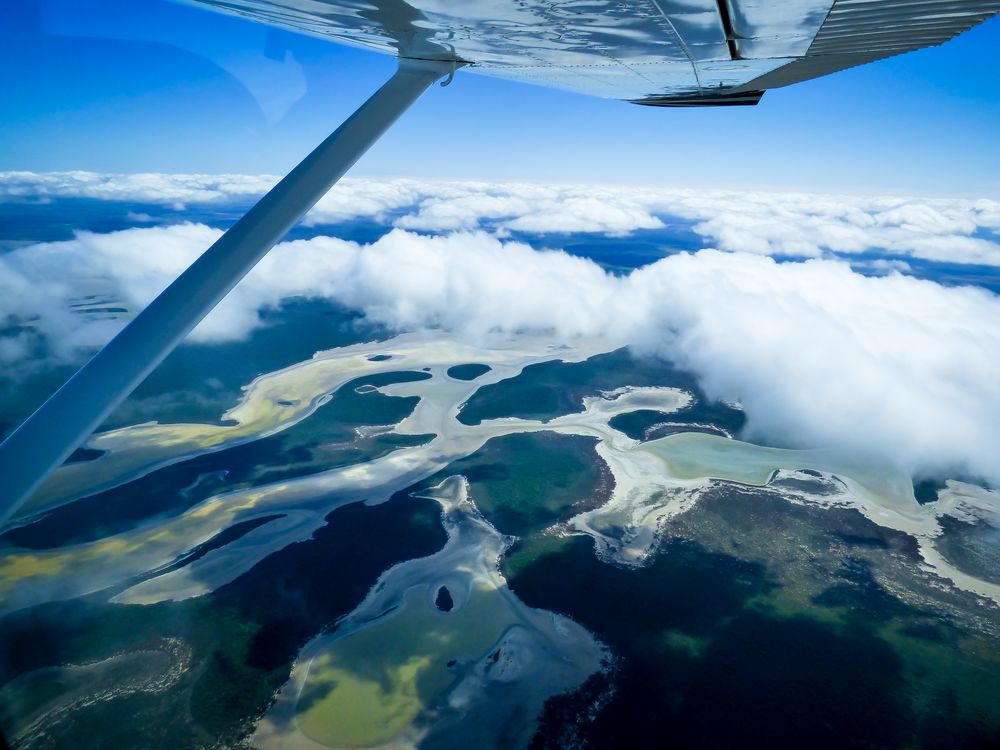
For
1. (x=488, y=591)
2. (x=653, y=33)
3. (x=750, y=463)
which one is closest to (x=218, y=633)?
(x=488, y=591)

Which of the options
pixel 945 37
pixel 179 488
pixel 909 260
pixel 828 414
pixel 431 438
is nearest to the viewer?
pixel 945 37

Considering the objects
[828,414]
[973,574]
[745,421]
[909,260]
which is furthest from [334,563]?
[909,260]

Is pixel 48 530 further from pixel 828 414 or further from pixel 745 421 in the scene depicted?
pixel 828 414

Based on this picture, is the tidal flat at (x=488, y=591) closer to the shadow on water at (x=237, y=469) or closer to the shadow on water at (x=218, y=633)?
the shadow on water at (x=218, y=633)

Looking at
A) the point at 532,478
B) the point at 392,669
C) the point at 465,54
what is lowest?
the point at 532,478

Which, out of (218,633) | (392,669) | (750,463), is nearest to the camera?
(392,669)

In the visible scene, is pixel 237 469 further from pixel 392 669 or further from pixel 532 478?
pixel 532 478

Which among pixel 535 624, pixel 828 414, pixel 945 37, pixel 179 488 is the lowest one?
pixel 828 414
